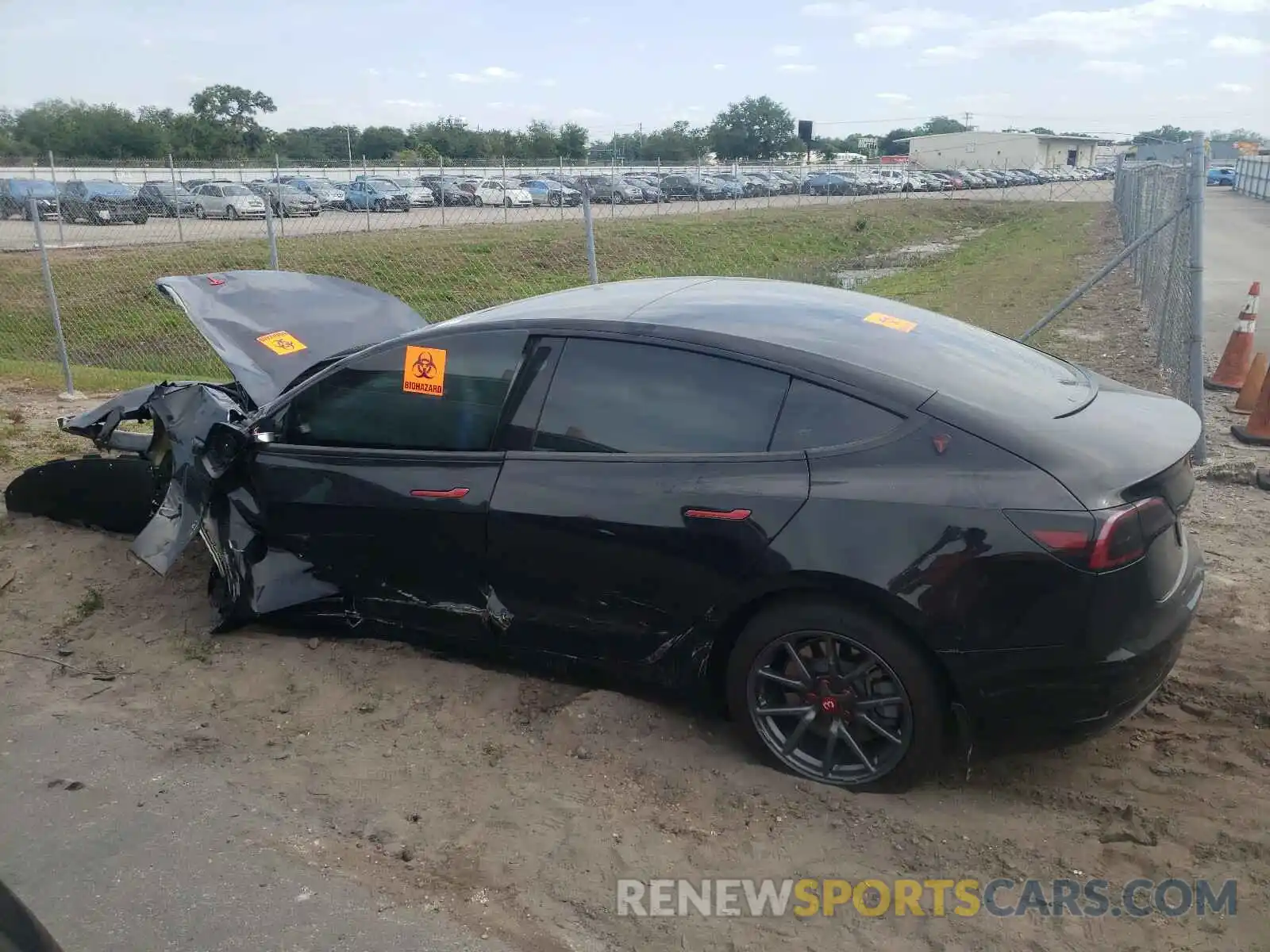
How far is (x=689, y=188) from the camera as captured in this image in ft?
141

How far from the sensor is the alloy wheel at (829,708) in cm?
324

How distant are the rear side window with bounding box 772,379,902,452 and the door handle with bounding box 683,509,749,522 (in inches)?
9.6

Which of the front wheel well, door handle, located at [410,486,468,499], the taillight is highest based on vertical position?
the taillight

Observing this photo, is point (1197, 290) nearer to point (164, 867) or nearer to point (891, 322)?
point (891, 322)

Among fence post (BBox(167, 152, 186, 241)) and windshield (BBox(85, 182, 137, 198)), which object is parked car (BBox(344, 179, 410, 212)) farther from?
windshield (BBox(85, 182, 137, 198))

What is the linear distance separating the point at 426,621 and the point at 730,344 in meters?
1.64

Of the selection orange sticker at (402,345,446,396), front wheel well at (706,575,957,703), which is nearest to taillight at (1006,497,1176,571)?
front wheel well at (706,575,957,703)

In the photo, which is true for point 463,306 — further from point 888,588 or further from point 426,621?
point 888,588

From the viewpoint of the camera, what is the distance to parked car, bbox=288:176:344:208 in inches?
1216

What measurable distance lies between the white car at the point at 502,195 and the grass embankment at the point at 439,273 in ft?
22.9

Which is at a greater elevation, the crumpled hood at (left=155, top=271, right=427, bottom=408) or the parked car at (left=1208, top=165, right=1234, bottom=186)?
the parked car at (left=1208, top=165, right=1234, bottom=186)

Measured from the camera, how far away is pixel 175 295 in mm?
5152

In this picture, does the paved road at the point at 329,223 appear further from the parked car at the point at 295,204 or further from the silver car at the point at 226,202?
the silver car at the point at 226,202

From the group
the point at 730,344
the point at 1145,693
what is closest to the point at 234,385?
the point at 730,344
